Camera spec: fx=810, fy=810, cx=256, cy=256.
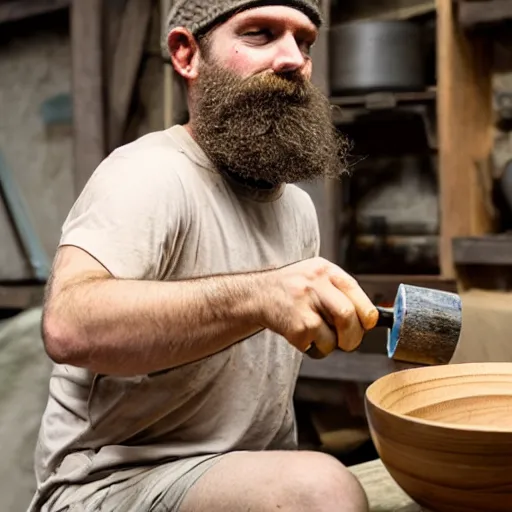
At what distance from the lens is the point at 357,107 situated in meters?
2.81

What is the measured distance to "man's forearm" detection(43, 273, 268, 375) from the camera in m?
1.13

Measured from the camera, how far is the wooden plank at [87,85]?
9.66 feet

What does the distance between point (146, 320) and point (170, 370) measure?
262mm

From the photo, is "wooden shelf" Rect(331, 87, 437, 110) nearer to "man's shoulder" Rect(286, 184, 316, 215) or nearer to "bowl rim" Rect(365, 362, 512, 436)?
"man's shoulder" Rect(286, 184, 316, 215)

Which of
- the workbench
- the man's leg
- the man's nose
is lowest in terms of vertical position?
the workbench

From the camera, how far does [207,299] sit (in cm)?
114

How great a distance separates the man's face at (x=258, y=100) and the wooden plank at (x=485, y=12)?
4.10ft

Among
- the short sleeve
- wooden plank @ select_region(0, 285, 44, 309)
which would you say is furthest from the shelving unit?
the short sleeve

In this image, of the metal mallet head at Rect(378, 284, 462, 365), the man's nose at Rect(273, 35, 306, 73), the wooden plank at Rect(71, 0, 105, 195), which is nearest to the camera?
the metal mallet head at Rect(378, 284, 462, 365)

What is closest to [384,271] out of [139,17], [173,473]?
[139,17]

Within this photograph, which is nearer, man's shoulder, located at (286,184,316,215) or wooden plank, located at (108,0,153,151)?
man's shoulder, located at (286,184,316,215)

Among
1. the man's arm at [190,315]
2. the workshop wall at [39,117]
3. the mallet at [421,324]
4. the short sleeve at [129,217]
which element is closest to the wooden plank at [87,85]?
the workshop wall at [39,117]

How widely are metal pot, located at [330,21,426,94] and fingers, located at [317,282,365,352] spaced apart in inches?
70.8

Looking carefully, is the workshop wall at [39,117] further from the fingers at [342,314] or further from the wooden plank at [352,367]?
the fingers at [342,314]
